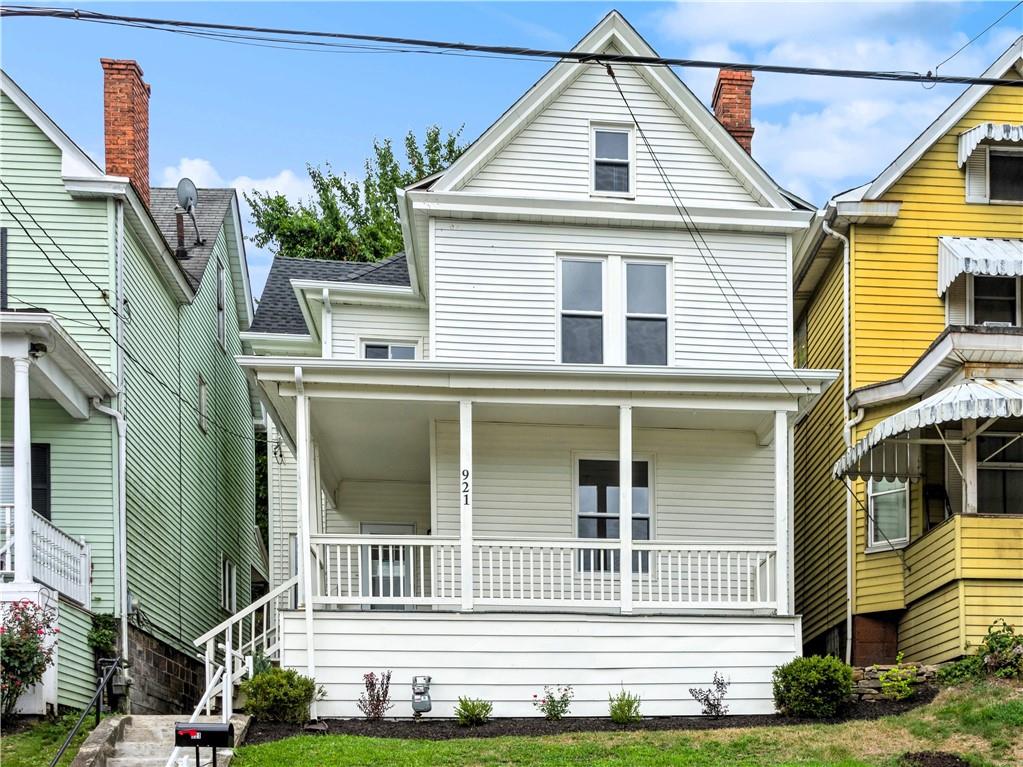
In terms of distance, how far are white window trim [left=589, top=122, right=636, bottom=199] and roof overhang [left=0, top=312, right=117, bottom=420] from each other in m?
7.37

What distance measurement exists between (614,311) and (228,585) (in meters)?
10.6

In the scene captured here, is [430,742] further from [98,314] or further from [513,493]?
[98,314]

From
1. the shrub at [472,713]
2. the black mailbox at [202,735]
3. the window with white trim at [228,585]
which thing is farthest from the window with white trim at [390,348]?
the black mailbox at [202,735]

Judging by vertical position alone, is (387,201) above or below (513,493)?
above

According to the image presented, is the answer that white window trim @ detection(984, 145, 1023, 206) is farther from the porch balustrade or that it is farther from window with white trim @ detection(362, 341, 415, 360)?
window with white trim @ detection(362, 341, 415, 360)

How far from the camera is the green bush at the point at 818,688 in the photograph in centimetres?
1727

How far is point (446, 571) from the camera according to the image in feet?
68.5

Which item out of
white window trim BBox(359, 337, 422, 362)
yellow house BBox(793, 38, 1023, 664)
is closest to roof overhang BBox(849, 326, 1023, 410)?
yellow house BBox(793, 38, 1023, 664)

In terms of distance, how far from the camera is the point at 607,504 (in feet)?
69.5

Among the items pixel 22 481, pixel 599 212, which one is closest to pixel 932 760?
pixel 599 212

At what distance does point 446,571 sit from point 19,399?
22.0 ft

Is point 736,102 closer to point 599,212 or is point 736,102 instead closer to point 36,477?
point 599,212

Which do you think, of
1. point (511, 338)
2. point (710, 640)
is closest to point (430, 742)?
point (710, 640)

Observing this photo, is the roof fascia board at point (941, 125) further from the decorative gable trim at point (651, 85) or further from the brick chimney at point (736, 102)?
the brick chimney at point (736, 102)
